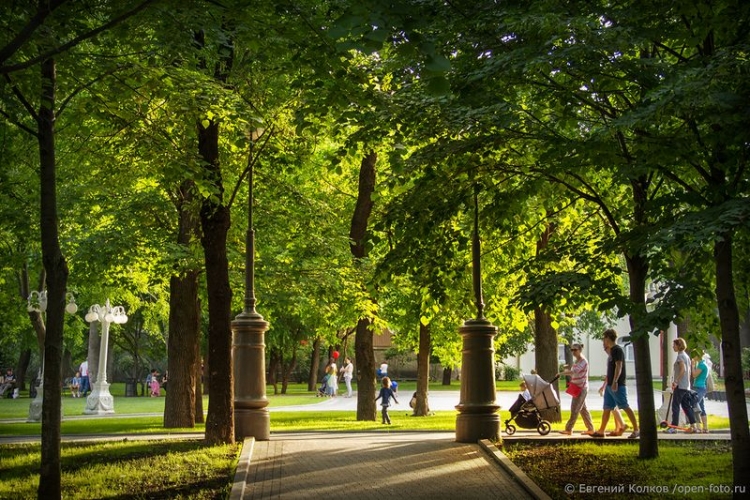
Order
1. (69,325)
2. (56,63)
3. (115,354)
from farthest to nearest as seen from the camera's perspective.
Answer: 1. (115,354)
2. (69,325)
3. (56,63)

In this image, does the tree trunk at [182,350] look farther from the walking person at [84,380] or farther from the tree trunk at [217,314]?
the walking person at [84,380]

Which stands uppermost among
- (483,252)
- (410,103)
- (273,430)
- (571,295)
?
(410,103)

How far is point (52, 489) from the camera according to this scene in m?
9.55

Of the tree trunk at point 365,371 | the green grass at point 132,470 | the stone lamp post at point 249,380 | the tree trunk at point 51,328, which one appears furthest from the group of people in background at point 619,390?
the tree trunk at point 51,328

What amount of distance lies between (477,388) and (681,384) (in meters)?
4.61

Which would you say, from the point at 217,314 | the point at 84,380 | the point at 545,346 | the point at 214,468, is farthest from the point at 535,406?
the point at 84,380

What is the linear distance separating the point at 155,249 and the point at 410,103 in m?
9.51

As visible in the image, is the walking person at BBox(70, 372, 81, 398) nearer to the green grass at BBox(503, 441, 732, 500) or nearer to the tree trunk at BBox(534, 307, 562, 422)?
the tree trunk at BBox(534, 307, 562, 422)

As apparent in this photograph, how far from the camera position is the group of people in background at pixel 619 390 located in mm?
15656

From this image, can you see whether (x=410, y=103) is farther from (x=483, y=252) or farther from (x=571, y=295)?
(x=483, y=252)

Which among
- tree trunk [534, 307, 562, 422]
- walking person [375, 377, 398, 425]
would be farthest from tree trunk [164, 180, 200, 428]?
tree trunk [534, 307, 562, 422]

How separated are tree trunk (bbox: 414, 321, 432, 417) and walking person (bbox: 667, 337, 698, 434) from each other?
463 inches

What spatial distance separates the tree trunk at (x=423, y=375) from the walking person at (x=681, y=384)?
11.8 meters

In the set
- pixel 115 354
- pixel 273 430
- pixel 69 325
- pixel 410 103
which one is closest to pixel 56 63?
pixel 410 103
